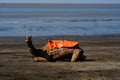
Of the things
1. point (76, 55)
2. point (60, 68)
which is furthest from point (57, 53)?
point (60, 68)

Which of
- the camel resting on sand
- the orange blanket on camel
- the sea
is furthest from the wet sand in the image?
the sea

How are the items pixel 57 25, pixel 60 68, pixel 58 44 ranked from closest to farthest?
pixel 60 68, pixel 58 44, pixel 57 25

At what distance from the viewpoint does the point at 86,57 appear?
23.3 metres

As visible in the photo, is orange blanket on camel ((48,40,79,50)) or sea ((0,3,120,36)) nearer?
orange blanket on camel ((48,40,79,50))

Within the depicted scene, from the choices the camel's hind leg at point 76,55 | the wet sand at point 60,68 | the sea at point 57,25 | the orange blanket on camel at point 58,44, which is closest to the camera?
the wet sand at point 60,68

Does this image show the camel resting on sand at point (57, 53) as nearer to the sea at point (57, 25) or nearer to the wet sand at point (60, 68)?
the wet sand at point (60, 68)

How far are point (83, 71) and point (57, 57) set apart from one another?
3186mm

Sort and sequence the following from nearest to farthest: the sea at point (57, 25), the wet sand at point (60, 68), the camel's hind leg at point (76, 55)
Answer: the wet sand at point (60, 68)
the camel's hind leg at point (76, 55)
the sea at point (57, 25)

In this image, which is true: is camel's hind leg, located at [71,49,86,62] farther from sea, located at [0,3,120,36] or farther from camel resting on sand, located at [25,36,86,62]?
sea, located at [0,3,120,36]

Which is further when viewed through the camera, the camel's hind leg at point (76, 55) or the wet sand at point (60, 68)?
the camel's hind leg at point (76, 55)

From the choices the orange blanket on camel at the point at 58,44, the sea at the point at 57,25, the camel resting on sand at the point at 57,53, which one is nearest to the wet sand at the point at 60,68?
the camel resting on sand at the point at 57,53

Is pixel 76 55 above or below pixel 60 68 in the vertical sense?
above

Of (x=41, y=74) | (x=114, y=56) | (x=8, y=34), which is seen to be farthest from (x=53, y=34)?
(x=41, y=74)

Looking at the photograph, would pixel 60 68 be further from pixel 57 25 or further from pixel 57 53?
pixel 57 25
